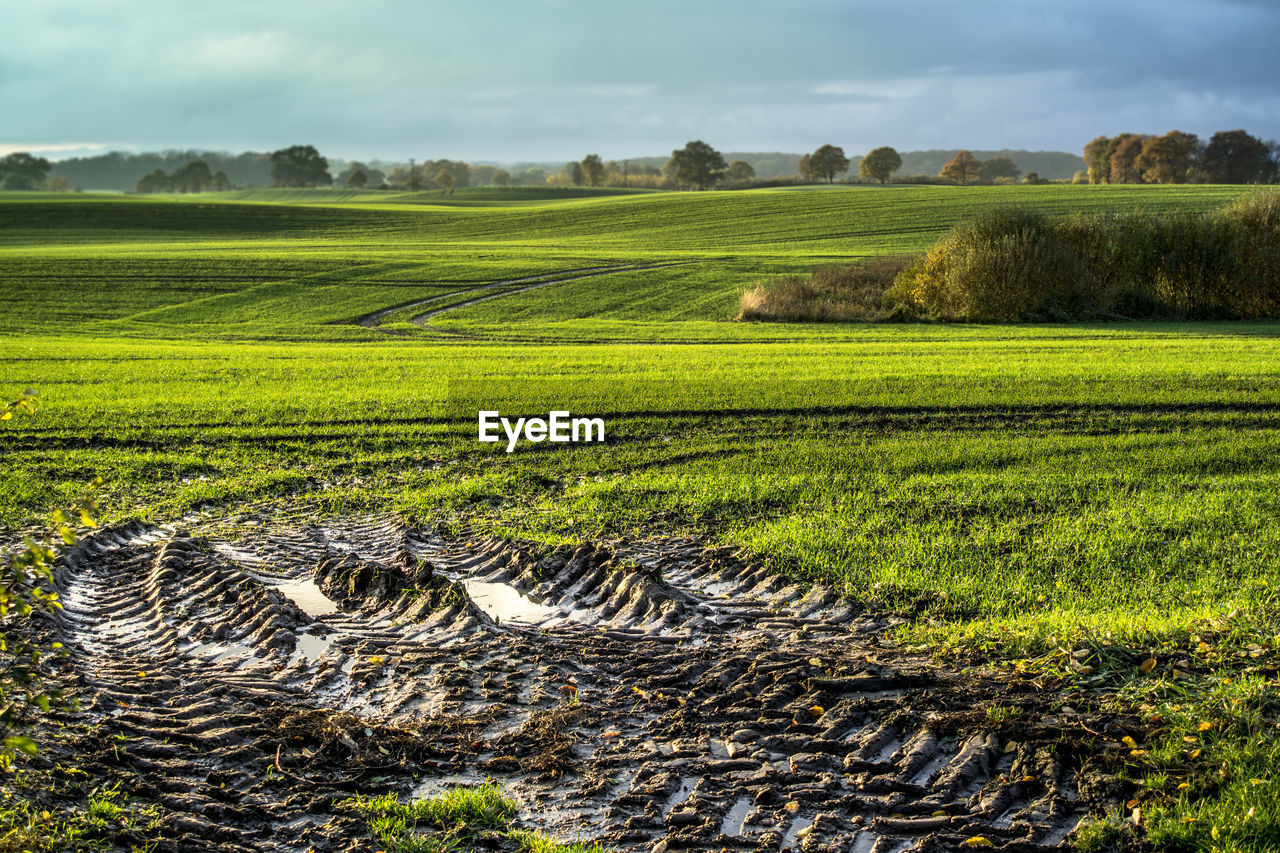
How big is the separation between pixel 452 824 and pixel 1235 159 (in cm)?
13396

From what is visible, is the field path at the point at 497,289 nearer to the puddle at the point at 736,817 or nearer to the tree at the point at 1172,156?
the puddle at the point at 736,817

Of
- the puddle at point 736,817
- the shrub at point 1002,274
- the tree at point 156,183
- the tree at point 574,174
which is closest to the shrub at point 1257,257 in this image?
the shrub at point 1002,274

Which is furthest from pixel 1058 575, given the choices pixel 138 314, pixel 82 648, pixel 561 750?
pixel 138 314

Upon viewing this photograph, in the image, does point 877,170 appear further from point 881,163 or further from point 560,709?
point 560,709

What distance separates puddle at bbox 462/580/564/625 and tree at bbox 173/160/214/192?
18899 centimetres

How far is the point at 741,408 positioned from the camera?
16.5 m

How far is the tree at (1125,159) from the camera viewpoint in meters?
122

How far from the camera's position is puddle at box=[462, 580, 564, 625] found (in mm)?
7914

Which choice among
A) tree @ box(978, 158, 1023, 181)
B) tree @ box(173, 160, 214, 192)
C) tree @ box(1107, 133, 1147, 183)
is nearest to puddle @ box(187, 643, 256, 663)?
tree @ box(1107, 133, 1147, 183)

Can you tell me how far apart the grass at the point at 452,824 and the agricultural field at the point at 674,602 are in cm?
3

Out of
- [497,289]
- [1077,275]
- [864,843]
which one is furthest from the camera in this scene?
[497,289]

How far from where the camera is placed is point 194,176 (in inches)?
6831

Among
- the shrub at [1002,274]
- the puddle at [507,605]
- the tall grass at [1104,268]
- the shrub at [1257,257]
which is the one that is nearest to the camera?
the puddle at [507,605]

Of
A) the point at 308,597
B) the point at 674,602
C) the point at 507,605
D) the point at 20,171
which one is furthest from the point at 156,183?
the point at 674,602
